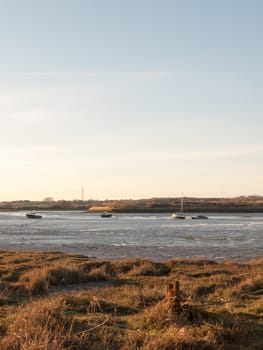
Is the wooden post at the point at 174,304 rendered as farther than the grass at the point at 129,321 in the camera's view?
Yes

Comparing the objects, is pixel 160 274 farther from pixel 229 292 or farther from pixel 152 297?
pixel 152 297

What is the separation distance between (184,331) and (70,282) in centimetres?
1251

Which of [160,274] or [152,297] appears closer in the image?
[152,297]

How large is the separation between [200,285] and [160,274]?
6056 millimetres

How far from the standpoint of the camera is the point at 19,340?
857 cm

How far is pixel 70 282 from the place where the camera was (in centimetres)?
2128

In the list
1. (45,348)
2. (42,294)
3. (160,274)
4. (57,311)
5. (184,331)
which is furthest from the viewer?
(160,274)

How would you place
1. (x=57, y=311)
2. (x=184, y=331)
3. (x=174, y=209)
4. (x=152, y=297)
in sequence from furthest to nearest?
(x=174, y=209) → (x=152, y=297) → (x=57, y=311) → (x=184, y=331)

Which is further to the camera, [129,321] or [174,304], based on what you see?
[129,321]

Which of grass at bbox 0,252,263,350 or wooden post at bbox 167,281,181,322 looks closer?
grass at bbox 0,252,263,350

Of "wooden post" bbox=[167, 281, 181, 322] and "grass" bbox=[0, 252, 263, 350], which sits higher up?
"wooden post" bbox=[167, 281, 181, 322]

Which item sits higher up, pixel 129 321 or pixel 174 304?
pixel 174 304

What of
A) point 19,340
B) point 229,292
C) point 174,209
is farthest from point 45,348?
point 174,209

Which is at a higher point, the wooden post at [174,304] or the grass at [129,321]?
the wooden post at [174,304]
